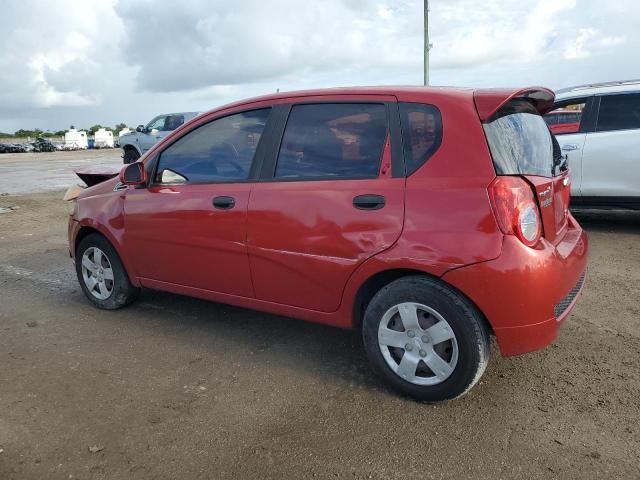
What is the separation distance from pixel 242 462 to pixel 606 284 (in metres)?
3.77

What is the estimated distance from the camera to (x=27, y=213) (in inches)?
393

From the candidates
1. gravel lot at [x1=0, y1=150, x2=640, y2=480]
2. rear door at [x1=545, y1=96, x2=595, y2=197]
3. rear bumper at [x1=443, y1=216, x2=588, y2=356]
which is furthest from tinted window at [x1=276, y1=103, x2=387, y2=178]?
rear door at [x1=545, y1=96, x2=595, y2=197]

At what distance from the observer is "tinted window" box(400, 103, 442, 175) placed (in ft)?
9.78

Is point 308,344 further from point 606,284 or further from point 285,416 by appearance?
point 606,284

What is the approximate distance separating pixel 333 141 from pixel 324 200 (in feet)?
1.27

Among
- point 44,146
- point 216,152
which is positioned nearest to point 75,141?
point 44,146

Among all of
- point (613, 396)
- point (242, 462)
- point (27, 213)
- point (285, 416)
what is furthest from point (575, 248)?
point (27, 213)

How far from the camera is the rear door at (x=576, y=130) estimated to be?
22.4ft

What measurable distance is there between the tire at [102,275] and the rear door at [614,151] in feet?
17.9

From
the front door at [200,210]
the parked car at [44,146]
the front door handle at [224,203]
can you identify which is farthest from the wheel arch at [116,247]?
the parked car at [44,146]

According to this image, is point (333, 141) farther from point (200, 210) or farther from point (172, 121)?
point (172, 121)

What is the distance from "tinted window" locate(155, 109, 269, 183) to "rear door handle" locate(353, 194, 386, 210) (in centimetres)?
89

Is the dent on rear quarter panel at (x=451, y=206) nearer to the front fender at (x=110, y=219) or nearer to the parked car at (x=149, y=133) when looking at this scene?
the front fender at (x=110, y=219)

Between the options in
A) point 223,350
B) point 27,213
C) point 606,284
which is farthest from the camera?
point 27,213
